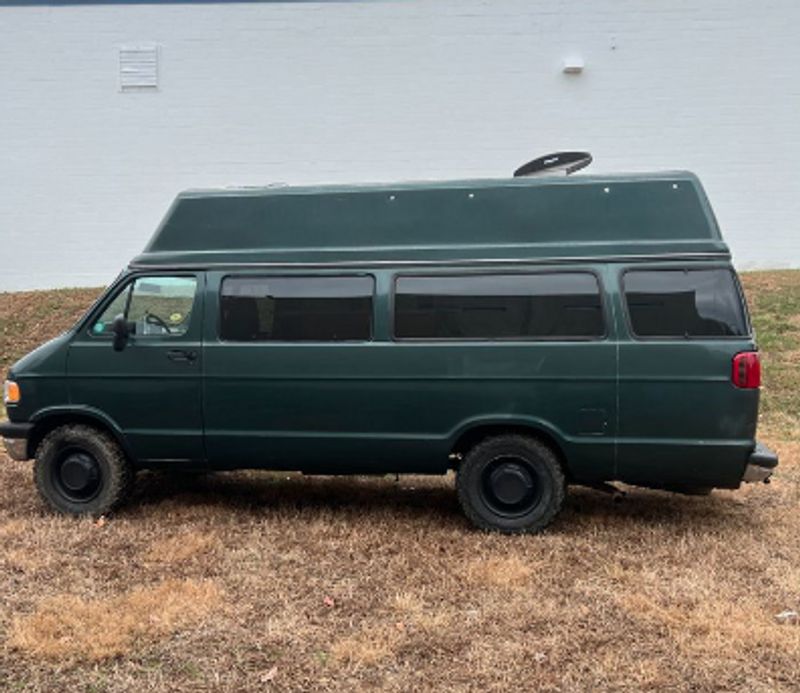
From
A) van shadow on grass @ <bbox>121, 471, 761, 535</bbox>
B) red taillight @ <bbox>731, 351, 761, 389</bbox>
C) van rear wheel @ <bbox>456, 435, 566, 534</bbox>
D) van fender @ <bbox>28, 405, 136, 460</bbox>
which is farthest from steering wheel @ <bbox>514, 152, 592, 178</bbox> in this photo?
van fender @ <bbox>28, 405, 136, 460</bbox>

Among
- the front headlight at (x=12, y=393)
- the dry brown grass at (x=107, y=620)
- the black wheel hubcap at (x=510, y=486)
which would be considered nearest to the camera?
the dry brown grass at (x=107, y=620)

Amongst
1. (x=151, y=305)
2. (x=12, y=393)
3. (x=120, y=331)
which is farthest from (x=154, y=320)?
(x=12, y=393)

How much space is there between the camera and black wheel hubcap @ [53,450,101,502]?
18.3 ft

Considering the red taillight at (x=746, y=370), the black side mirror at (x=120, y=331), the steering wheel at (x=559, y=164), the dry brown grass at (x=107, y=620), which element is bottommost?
the dry brown grass at (x=107, y=620)

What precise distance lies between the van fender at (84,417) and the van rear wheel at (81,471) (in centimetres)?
6

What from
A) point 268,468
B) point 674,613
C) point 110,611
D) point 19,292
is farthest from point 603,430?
point 19,292

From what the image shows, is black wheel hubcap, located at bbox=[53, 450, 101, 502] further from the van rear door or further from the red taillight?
the red taillight

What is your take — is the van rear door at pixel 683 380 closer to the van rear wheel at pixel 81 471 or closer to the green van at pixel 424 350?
the green van at pixel 424 350

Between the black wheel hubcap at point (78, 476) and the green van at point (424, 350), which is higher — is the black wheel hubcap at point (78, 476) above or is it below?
below

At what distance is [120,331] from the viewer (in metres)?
5.34

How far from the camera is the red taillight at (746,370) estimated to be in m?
Answer: 4.75

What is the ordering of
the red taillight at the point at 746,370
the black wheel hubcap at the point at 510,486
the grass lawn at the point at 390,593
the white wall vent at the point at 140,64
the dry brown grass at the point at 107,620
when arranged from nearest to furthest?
the grass lawn at the point at 390,593 < the dry brown grass at the point at 107,620 < the red taillight at the point at 746,370 < the black wheel hubcap at the point at 510,486 < the white wall vent at the point at 140,64

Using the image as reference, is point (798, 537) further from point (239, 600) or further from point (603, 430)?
point (239, 600)

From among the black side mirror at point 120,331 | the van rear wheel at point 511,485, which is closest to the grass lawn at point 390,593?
the van rear wheel at point 511,485
